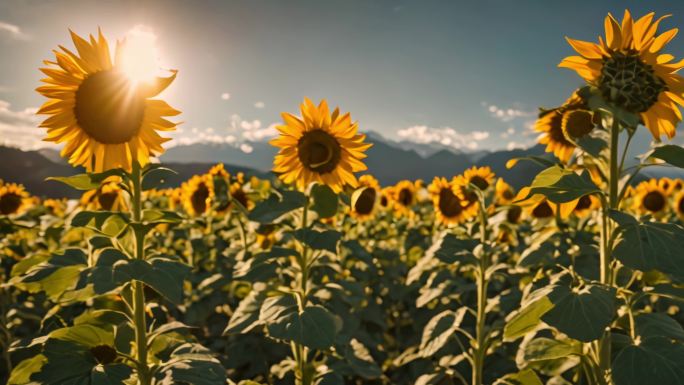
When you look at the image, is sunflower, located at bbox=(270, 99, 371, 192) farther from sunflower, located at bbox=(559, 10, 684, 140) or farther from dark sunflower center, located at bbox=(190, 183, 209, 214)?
dark sunflower center, located at bbox=(190, 183, 209, 214)

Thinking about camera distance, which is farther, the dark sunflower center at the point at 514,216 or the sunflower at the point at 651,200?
the sunflower at the point at 651,200

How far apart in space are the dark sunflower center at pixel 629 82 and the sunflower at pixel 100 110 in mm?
2030

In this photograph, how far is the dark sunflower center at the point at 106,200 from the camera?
5.72 meters

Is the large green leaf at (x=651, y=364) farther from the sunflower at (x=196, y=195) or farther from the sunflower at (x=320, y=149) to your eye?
the sunflower at (x=196, y=195)

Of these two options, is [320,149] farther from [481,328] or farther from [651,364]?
[651,364]

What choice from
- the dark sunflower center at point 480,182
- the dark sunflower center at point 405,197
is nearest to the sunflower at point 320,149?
the dark sunflower center at point 480,182

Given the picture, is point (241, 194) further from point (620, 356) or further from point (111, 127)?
point (620, 356)

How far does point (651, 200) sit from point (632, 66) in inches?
299

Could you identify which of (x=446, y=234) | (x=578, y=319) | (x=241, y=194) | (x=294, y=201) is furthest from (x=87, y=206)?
(x=578, y=319)

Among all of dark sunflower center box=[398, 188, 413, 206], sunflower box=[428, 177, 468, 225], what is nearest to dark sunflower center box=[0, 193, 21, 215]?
sunflower box=[428, 177, 468, 225]

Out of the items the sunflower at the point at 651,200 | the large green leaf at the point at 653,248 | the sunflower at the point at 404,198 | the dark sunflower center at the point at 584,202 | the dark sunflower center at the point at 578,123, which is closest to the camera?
the large green leaf at the point at 653,248

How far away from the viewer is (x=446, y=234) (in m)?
3.41

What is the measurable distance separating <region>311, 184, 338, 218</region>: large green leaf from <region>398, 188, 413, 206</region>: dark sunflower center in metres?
5.94

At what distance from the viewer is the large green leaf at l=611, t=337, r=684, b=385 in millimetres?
1857
